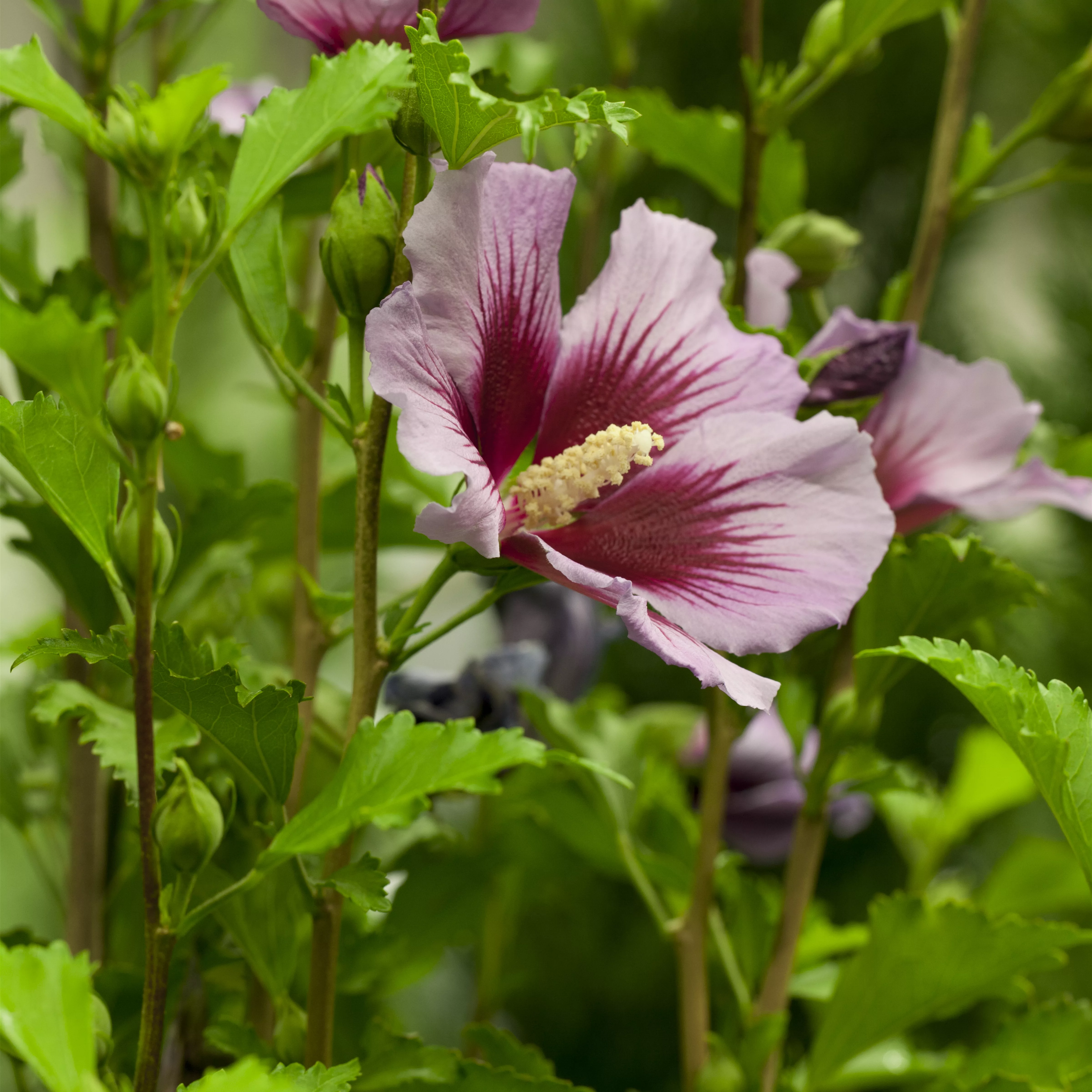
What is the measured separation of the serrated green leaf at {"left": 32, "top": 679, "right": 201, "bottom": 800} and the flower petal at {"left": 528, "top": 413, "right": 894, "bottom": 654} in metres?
0.11

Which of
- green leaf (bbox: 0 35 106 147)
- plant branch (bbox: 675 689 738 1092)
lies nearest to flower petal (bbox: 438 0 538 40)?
green leaf (bbox: 0 35 106 147)

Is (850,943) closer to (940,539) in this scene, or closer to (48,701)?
(940,539)

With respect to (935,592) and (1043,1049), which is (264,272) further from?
(1043,1049)

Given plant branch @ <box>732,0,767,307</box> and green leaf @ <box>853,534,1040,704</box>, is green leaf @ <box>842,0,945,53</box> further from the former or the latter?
green leaf @ <box>853,534,1040,704</box>

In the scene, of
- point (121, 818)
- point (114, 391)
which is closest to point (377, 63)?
point (114, 391)

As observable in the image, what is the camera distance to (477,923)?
0.43 meters

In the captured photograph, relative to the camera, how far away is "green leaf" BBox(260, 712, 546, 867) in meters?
0.21

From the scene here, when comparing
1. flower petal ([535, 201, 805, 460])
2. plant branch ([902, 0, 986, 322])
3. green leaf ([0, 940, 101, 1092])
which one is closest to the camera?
green leaf ([0, 940, 101, 1092])

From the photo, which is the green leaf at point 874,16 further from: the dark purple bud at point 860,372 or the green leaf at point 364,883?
the green leaf at point 364,883

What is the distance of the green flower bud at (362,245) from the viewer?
249 millimetres

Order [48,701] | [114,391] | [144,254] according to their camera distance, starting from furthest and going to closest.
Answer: [144,254] < [48,701] < [114,391]

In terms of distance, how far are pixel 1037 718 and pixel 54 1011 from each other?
0.20 metres

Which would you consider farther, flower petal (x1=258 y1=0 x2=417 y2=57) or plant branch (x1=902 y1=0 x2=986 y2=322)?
plant branch (x1=902 y1=0 x2=986 y2=322)

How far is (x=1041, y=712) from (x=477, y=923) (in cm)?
24
